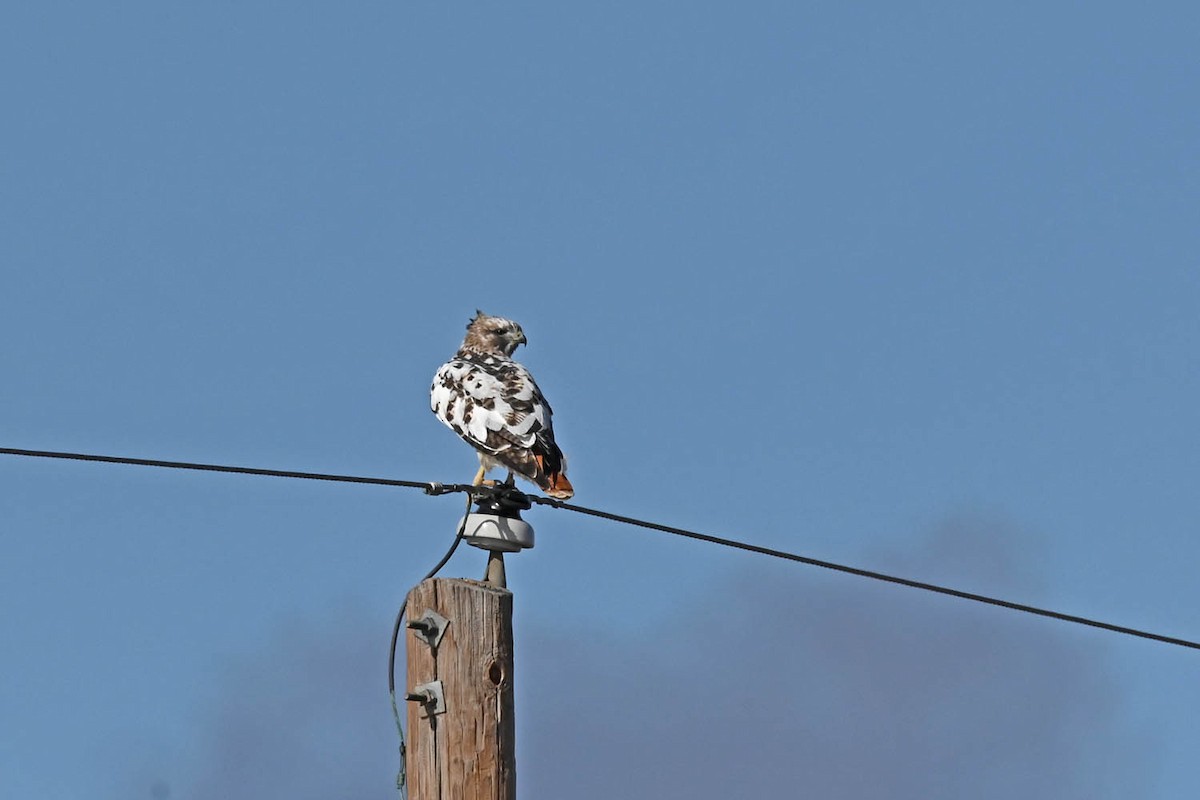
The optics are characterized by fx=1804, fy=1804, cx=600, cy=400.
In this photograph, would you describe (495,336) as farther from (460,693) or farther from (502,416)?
(460,693)

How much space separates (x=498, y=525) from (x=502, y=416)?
255 centimetres

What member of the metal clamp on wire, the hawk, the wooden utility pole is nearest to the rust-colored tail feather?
the hawk

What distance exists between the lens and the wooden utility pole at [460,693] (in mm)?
7391

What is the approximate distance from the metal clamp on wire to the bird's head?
185 inches

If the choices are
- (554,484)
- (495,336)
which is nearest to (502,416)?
(554,484)

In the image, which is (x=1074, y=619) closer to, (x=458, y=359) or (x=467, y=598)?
(x=467, y=598)

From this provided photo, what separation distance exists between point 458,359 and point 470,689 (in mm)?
5133

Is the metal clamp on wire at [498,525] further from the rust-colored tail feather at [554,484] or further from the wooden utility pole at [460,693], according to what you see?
the rust-colored tail feather at [554,484]

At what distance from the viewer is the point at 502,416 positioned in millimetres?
11055

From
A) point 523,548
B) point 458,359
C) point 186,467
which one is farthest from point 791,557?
point 458,359

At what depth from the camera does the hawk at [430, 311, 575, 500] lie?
1064 cm

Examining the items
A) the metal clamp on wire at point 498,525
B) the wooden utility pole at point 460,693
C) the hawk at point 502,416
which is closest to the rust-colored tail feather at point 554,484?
the hawk at point 502,416

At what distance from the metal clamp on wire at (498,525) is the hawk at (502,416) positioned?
1.56 m

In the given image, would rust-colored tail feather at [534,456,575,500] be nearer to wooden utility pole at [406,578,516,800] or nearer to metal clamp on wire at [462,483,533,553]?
metal clamp on wire at [462,483,533,553]
